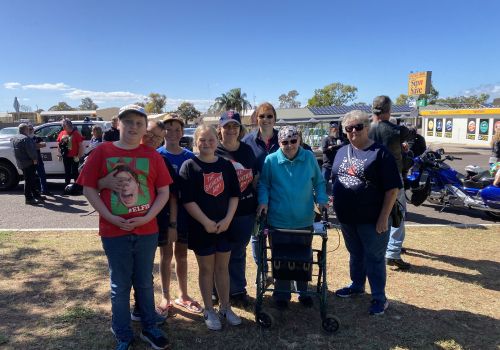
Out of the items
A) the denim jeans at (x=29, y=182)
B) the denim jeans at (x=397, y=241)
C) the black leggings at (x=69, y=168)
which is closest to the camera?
the denim jeans at (x=397, y=241)

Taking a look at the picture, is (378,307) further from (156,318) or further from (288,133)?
(156,318)

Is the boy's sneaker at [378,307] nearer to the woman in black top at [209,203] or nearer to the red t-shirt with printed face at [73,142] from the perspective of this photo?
the woman in black top at [209,203]

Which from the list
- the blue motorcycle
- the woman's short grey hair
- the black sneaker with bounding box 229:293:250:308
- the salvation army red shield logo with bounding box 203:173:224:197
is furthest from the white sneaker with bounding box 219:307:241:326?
the blue motorcycle

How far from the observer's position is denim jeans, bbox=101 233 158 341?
Answer: 2736 mm

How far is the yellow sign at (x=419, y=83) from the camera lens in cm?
3450

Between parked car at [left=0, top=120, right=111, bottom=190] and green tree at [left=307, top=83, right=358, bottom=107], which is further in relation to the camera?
green tree at [left=307, top=83, right=358, bottom=107]

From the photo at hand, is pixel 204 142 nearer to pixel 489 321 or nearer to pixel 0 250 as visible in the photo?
pixel 489 321

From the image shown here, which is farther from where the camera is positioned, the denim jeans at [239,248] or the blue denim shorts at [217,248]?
the denim jeans at [239,248]

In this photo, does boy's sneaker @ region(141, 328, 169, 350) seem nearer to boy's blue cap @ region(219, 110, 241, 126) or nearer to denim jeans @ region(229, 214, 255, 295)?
denim jeans @ region(229, 214, 255, 295)

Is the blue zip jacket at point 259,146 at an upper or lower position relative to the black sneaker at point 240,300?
upper

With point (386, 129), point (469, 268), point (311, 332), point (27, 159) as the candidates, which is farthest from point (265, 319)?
point (27, 159)

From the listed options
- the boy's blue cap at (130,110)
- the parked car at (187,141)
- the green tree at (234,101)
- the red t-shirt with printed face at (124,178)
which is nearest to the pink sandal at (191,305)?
the red t-shirt with printed face at (124,178)

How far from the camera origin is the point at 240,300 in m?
3.70

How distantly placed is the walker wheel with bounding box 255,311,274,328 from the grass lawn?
0.20 feet
